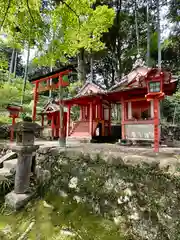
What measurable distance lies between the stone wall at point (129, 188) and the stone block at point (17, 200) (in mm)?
530

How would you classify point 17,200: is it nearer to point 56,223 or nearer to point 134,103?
point 56,223

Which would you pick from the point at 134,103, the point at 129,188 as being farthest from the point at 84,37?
the point at 129,188

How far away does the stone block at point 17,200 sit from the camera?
3.19 meters

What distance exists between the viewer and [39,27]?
4.86 meters

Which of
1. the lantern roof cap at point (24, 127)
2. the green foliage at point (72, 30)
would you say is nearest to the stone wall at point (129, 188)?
the lantern roof cap at point (24, 127)

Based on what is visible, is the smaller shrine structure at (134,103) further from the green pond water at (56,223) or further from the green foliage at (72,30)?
the green foliage at (72,30)

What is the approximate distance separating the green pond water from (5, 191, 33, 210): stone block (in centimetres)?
11

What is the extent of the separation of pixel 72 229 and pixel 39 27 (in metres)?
5.70

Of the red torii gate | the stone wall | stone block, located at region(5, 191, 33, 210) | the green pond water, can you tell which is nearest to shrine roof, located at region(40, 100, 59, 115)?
the red torii gate

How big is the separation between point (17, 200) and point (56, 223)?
3.69 ft

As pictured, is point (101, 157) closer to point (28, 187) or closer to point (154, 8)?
point (28, 187)

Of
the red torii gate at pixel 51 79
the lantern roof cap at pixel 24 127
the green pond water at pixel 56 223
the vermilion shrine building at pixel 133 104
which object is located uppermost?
the red torii gate at pixel 51 79

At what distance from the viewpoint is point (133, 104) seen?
7.51m

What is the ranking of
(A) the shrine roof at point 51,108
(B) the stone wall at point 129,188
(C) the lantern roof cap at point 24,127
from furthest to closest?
(A) the shrine roof at point 51,108 < (C) the lantern roof cap at point 24,127 < (B) the stone wall at point 129,188
